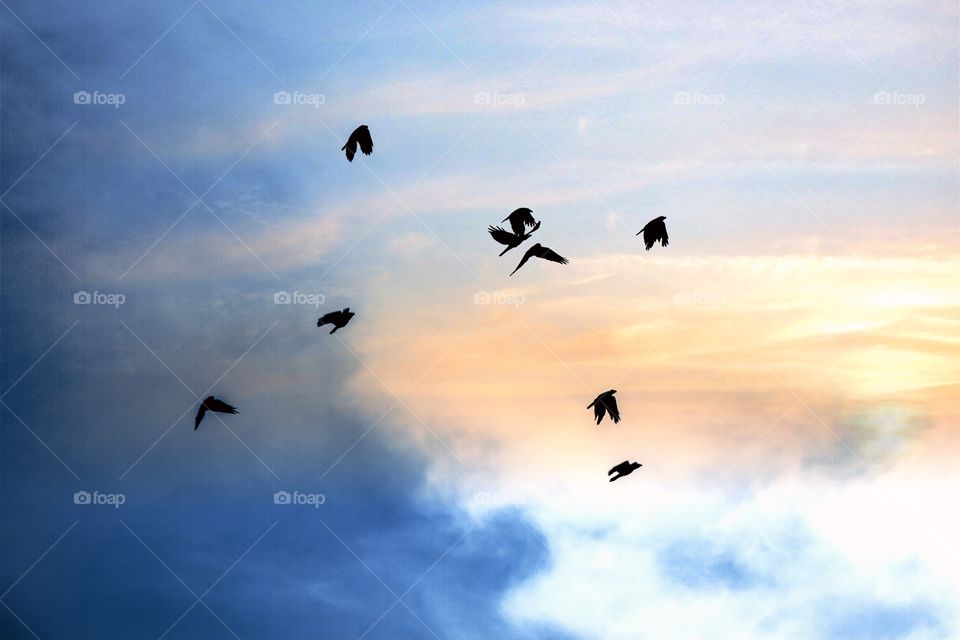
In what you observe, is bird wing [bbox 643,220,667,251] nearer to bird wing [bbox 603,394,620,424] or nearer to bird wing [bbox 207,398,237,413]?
bird wing [bbox 603,394,620,424]

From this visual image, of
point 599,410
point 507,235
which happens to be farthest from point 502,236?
point 599,410

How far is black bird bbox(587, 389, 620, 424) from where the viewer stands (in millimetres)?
27672

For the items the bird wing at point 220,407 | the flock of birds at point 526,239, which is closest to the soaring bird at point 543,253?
the flock of birds at point 526,239

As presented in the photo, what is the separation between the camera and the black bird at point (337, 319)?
30.0 meters

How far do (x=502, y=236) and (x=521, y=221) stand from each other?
592 millimetres

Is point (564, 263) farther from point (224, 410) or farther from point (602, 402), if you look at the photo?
point (224, 410)

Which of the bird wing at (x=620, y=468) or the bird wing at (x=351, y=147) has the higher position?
the bird wing at (x=351, y=147)

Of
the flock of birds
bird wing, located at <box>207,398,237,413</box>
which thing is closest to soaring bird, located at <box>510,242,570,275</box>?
the flock of birds

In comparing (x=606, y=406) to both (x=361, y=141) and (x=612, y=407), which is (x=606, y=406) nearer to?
(x=612, y=407)

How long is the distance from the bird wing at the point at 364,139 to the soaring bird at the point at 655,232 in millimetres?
7076

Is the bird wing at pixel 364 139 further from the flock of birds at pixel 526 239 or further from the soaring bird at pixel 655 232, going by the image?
the soaring bird at pixel 655 232

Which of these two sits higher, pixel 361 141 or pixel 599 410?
pixel 361 141

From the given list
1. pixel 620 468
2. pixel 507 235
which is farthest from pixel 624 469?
pixel 507 235

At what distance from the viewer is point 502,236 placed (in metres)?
28.4
